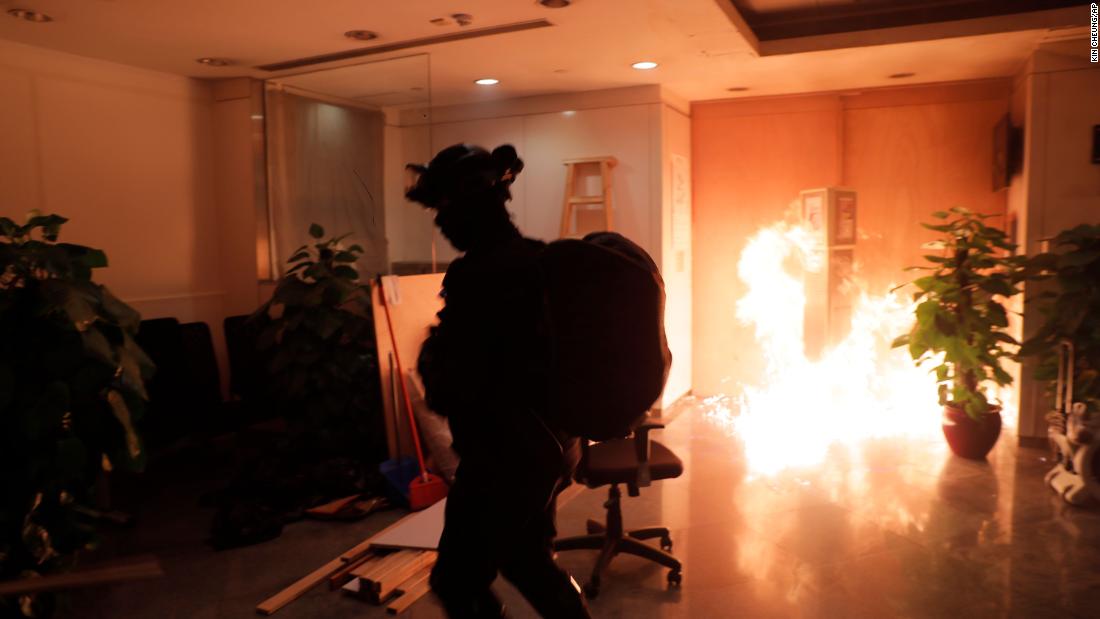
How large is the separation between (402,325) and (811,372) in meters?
3.12

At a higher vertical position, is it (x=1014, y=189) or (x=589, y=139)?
(x=589, y=139)

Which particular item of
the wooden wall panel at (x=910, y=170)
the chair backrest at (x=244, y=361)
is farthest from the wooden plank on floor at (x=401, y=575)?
the wooden wall panel at (x=910, y=170)

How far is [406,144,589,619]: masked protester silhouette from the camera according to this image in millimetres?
1866

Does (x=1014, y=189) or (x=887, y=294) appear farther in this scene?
(x=887, y=294)

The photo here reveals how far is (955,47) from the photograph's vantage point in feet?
14.3

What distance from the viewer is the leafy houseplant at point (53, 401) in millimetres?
2426

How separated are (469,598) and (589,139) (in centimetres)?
406

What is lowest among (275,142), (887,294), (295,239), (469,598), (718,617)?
(718,617)

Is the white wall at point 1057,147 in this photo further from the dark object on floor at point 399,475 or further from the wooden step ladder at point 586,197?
the dark object on floor at point 399,475

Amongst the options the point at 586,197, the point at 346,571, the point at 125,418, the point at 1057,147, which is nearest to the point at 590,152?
the point at 586,197

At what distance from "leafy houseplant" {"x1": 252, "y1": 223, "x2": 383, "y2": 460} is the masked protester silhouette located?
244 centimetres

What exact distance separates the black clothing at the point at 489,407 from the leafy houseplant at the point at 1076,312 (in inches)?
128

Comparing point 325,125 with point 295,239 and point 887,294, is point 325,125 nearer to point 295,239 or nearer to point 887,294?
point 295,239

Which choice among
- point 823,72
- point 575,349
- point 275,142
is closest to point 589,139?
point 823,72
